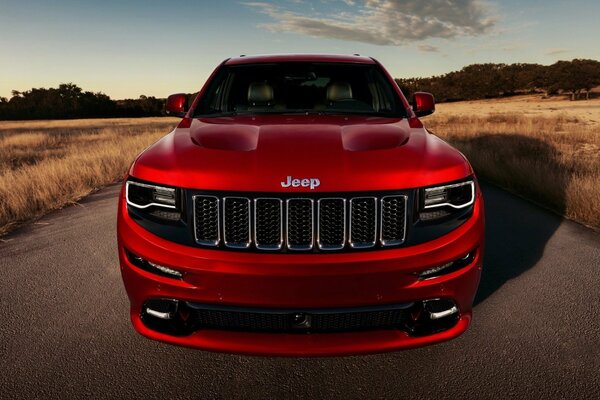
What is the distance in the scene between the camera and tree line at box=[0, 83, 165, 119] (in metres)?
69.2

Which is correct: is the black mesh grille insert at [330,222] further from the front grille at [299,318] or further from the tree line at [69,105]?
the tree line at [69,105]

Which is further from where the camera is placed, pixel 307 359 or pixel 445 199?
pixel 307 359

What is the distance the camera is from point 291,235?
7.65ft

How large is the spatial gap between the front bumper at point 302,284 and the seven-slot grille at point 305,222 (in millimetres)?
70

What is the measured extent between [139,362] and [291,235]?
1224 millimetres

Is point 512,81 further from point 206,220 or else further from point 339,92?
point 206,220

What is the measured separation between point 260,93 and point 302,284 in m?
2.16

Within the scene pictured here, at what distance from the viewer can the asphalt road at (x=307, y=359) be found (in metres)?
2.50

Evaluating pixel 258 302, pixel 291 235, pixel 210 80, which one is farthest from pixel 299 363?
pixel 210 80

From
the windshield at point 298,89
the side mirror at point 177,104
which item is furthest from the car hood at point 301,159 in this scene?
the side mirror at point 177,104

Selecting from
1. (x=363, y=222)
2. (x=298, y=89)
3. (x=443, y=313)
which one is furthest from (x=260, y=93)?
(x=443, y=313)

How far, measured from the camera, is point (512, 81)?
81.4m

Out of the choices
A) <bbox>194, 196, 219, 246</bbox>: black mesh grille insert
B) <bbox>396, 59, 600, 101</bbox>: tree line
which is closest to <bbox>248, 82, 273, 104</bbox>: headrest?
<bbox>194, 196, 219, 246</bbox>: black mesh grille insert

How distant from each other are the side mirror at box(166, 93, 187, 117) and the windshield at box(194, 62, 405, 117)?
0.94 feet
